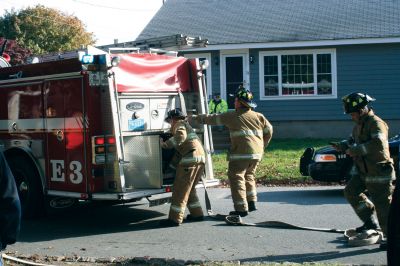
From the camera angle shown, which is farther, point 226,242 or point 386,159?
point 226,242

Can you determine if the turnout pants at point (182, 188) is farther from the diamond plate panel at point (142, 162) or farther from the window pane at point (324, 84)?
the window pane at point (324, 84)

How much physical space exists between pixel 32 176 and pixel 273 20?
49.5ft

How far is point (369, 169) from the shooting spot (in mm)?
7312

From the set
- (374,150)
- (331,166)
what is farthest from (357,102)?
(331,166)

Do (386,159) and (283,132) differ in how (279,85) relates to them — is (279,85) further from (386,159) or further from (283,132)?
(386,159)

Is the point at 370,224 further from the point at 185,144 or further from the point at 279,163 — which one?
the point at 279,163

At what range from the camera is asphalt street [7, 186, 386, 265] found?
742cm

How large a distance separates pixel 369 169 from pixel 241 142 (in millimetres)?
2541

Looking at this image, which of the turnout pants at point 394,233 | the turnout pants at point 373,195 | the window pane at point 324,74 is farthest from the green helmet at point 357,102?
the window pane at point 324,74

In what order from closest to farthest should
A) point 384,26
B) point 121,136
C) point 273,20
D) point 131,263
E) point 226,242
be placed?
point 131,263
point 226,242
point 121,136
point 384,26
point 273,20

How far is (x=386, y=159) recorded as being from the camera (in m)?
7.30

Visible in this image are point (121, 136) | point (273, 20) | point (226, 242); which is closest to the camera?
point (226, 242)

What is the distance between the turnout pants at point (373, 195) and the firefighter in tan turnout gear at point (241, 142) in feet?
6.69

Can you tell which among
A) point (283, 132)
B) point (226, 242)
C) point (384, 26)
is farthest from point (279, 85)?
point (226, 242)
